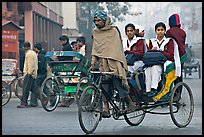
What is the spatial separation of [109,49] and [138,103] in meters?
1.06

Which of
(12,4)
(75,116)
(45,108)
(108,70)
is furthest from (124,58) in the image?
(12,4)

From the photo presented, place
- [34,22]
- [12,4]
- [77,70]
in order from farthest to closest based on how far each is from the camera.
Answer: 1. [34,22]
2. [12,4]
3. [77,70]

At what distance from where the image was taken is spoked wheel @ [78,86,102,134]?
27.8 feet

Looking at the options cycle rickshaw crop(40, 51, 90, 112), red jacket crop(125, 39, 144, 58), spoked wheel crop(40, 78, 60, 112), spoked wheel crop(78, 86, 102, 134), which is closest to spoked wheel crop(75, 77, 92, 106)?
cycle rickshaw crop(40, 51, 90, 112)

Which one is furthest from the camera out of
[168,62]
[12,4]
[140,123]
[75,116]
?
[12,4]

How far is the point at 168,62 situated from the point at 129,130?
48.7 inches

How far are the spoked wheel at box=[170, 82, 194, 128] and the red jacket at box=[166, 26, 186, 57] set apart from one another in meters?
Result: 1.00

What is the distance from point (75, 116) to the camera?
38.2ft

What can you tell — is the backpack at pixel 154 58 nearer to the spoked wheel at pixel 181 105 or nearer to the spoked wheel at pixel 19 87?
the spoked wheel at pixel 181 105

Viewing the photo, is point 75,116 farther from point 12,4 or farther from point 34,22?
point 34,22

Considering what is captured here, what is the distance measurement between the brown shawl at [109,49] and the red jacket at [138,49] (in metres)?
0.59

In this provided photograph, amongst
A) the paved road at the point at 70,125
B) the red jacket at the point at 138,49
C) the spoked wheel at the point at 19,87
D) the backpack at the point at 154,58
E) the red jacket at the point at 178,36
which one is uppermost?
the red jacket at the point at 178,36

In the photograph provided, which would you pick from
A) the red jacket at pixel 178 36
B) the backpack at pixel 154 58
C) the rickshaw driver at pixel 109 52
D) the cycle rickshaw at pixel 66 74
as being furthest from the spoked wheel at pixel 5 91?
the rickshaw driver at pixel 109 52

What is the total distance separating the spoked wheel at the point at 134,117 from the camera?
31.7ft
